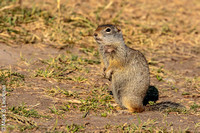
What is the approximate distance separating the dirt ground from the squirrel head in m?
0.82

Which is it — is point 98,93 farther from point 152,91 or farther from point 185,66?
point 185,66

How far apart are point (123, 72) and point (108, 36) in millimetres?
504

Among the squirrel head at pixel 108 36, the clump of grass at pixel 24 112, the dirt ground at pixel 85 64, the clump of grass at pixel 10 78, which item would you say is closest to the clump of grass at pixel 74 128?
the dirt ground at pixel 85 64

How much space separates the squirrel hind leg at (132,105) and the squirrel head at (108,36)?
0.75 metres

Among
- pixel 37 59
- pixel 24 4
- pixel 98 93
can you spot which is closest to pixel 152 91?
pixel 98 93

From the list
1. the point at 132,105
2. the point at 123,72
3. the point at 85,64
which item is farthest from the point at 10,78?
the point at 132,105

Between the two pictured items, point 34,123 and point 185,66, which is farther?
point 185,66

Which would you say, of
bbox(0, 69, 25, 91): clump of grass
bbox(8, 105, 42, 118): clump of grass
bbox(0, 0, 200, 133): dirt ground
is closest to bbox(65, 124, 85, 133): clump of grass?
bbox(0, 0, 200, 133): dirt ground

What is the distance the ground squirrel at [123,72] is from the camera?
4441 millimetres

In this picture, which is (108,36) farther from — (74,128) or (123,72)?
(74,128)

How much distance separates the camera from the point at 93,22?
7.77 m

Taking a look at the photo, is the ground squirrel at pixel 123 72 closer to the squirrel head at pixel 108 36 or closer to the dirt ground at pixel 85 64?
the squirrel head at pixel 108 36

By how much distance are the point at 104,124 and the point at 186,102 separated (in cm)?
164

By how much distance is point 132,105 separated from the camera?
4.45 meters
